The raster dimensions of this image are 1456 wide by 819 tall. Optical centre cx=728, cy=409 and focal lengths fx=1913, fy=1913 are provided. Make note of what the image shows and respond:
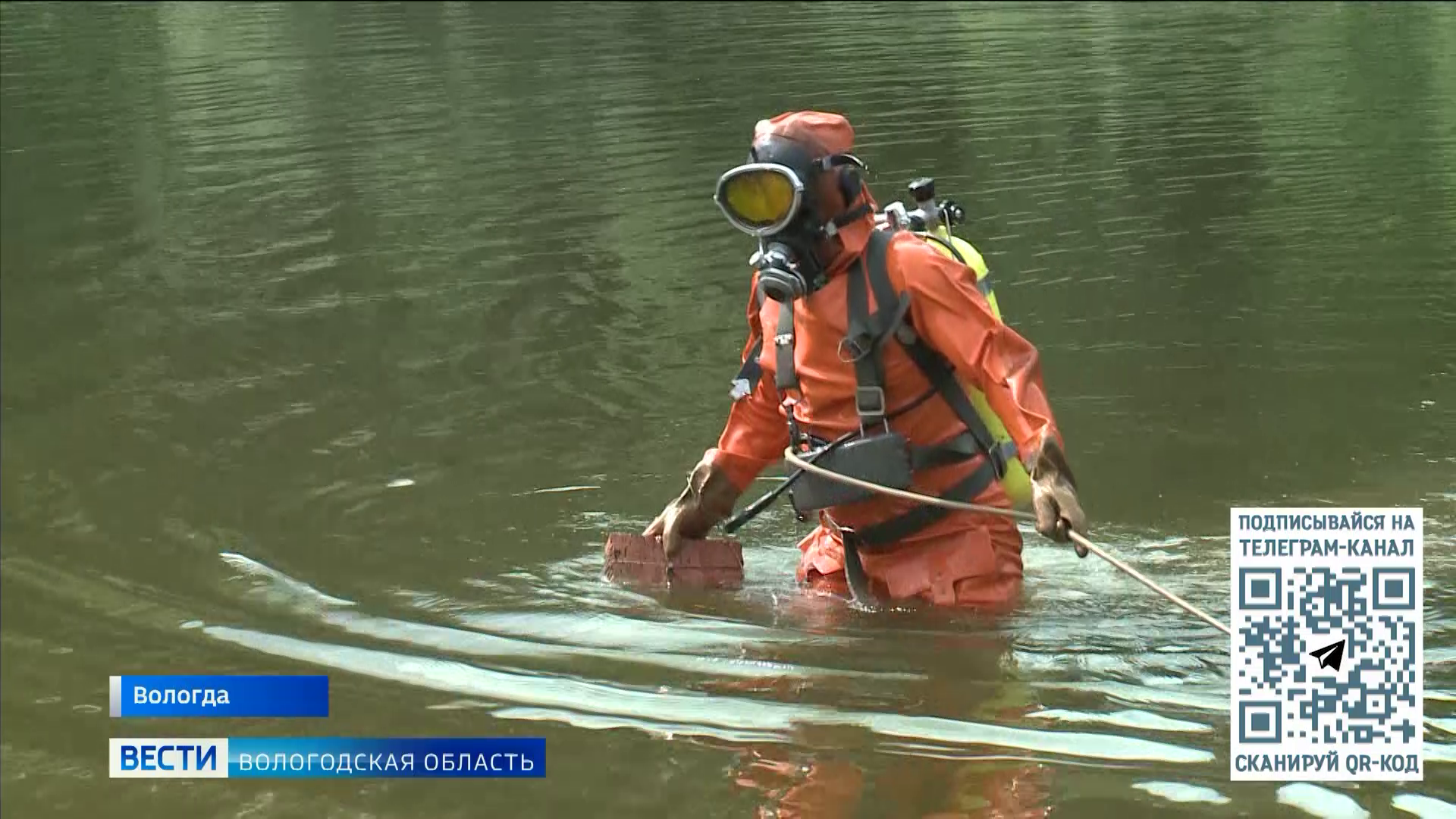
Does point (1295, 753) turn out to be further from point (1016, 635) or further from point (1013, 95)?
point (1013, 95)

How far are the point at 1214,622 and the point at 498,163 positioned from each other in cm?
1275

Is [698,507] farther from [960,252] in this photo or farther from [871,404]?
[960,252]

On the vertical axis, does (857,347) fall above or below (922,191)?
below

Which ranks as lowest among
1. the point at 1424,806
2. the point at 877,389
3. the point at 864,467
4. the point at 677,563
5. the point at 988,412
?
the point at 677,563

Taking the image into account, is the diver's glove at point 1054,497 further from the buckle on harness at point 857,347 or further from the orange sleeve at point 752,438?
the orange sleeve at point 752,438

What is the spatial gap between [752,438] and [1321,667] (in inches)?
87.4

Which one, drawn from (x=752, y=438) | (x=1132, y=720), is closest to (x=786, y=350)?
(x=752, y=438)

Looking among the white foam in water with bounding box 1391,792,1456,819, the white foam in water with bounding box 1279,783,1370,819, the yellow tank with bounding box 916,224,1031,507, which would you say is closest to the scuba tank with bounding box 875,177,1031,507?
the yellow tank with bounding box 916,224,1031,507

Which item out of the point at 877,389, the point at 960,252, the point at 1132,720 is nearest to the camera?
the point at 1132,720

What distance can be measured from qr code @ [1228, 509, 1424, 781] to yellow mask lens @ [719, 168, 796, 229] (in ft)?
5.54

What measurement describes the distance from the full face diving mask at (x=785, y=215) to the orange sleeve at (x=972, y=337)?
0.77ft

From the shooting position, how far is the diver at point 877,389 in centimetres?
567

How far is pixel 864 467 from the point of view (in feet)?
19.5

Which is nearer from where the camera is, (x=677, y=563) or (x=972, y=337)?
(x=972, y=337)
